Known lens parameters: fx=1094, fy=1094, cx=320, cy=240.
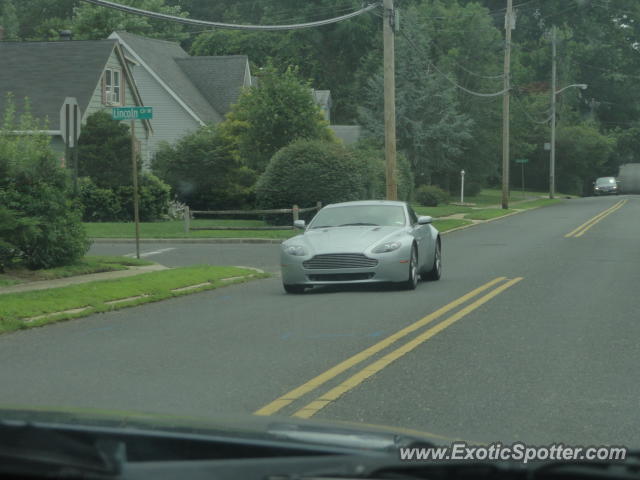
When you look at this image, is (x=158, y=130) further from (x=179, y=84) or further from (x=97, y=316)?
(x=97, y=316)

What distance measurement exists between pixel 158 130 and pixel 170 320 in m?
41.3

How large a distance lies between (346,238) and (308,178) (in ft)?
61.3

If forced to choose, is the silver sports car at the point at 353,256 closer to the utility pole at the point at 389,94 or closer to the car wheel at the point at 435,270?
the car wheel at the point at 435,270

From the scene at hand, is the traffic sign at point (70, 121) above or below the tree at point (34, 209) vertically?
above

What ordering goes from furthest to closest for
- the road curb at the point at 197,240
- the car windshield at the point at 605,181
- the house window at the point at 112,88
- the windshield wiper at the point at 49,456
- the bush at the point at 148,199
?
the car windshield at the point at 605,181, the house window at the point at 112,88, the bush at the point at 148,199, the road curb at the point at 197,240, the windshield wiper at the point at 49,456

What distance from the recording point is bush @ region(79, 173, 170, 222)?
38.8m

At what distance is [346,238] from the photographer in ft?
57.3

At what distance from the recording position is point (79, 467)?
239 cm

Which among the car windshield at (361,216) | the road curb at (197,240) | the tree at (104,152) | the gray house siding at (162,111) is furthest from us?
the gray house siding at (162,111)

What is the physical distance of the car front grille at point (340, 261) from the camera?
16984mm

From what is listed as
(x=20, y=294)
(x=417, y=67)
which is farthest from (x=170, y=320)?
(x=417, y=67)

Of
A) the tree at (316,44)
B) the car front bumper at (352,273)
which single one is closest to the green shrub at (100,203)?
the car front bumper at (352,273)

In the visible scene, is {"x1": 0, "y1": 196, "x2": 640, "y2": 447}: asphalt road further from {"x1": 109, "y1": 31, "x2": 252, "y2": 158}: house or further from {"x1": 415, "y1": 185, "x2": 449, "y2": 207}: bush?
{"x1": 415, "y1": 185, "x2": 449, "y2": 207}: bush

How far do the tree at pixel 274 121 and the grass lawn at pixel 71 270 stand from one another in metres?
21.7
